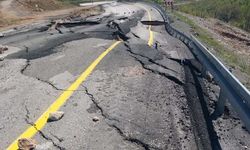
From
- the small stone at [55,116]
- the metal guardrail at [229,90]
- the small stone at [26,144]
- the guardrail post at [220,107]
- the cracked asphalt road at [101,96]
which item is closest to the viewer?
the small stone at [26,144]

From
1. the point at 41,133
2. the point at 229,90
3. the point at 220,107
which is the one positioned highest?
the point at 229,90

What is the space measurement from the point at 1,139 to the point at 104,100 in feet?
7.18

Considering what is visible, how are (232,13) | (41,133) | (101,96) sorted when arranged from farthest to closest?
(232,13), (101,96), (41,133)

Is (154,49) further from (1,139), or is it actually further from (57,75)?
(1,139)

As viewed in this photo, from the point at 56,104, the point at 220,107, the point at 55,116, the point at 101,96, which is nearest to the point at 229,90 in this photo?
the point at 220,107

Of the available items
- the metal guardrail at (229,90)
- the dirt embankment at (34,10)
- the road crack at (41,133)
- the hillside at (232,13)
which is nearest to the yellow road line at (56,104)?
the road crack at (41,133)

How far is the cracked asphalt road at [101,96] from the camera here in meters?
5.80

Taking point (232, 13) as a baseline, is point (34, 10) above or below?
above

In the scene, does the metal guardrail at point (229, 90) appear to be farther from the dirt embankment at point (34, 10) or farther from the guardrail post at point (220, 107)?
the dirt embankment at point (34, 10)

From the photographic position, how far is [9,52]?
12.0 metres

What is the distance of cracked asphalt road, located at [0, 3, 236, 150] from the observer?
580 centimetres

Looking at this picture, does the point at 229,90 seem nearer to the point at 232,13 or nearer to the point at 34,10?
the point at 34,10

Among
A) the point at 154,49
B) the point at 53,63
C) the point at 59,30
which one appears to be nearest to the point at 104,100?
the point at 53,63

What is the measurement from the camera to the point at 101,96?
7559 mm
